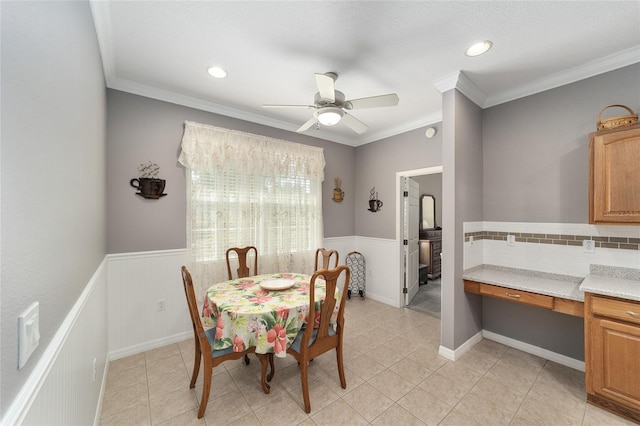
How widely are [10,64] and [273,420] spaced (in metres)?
2.22

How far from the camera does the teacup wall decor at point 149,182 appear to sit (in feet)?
8.63

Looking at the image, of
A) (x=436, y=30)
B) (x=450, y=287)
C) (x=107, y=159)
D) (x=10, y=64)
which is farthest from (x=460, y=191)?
(x=107, y=159)

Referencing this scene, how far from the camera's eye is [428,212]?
5934 mm

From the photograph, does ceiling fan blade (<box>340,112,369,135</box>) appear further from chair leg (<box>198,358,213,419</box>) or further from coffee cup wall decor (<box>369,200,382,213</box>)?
chair leg (<box>198,358,213,419</box>)

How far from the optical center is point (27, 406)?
63cm

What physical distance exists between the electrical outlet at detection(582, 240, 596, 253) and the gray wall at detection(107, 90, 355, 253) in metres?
3.97

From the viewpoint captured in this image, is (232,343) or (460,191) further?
(460,191)

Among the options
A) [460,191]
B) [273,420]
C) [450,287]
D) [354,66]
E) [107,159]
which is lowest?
[273,420]

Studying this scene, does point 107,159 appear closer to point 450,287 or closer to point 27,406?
point 27,406

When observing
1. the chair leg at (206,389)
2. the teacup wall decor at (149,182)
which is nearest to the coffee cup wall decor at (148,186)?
the teacup wall decor at (149,182)

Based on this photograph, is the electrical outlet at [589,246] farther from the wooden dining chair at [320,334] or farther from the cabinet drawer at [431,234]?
the cabinet drawer at [431,234]

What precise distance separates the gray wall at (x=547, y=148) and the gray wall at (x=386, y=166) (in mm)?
736

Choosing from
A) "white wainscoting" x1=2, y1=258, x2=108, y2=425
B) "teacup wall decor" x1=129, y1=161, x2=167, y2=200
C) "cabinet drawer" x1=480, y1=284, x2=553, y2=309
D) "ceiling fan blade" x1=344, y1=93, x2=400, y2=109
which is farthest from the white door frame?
"white wainscoting" x1=2, y1=258, x2=108, y2=425

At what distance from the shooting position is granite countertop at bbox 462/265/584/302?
2160mm
